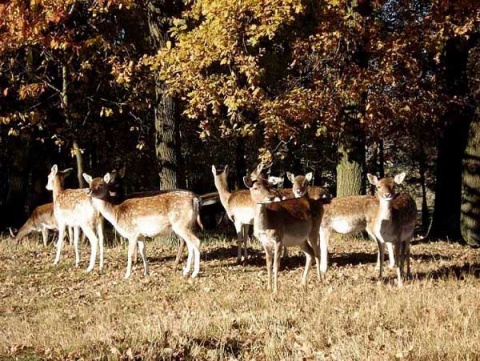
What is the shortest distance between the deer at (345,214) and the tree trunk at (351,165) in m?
4.37

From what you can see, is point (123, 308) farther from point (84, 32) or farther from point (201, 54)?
point (84, 32)

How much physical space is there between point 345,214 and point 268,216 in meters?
3.03

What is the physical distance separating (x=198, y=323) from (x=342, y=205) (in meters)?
6.40

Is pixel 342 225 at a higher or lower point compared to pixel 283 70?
lower

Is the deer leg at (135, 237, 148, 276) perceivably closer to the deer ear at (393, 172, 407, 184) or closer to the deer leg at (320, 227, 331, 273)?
the deer leg at (320, 227, 331, 273)

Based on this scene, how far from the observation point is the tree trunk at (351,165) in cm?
1825

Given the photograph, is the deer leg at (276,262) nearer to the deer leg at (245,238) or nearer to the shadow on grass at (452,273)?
the shadow on grass at (452,273)

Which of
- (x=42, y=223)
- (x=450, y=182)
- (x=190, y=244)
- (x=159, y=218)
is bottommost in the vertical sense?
(x=190, y=244)

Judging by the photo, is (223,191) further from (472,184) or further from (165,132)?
(472,184)

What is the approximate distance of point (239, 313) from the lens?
8.73 meters

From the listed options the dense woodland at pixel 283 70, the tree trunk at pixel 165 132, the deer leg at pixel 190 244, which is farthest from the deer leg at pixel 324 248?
the tree trunk at pixel 165 132

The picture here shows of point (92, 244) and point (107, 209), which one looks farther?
point (92, 244)

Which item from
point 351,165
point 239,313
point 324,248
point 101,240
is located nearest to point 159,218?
point 101,240

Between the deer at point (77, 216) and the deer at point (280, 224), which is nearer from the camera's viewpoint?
the deer at point (280, 224)
